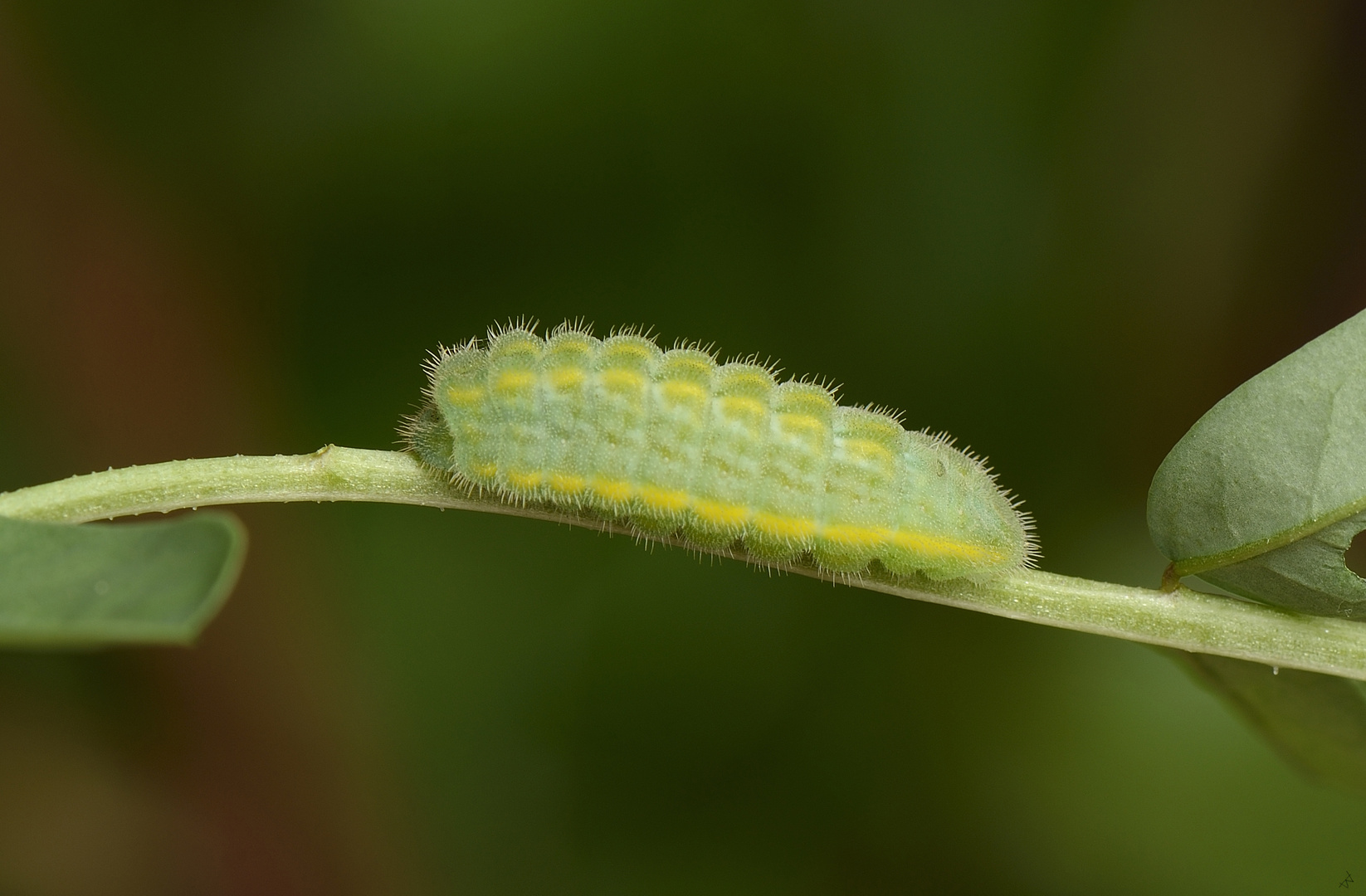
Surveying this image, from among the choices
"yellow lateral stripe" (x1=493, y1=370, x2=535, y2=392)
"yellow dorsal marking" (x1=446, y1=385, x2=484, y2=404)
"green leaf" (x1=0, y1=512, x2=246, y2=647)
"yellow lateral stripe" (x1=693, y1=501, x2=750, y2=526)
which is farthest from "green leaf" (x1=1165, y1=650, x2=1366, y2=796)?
"green leaf" (x1=0, y1=512, x2=246, y2=647)

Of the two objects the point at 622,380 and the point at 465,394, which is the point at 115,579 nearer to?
the point at 465,394

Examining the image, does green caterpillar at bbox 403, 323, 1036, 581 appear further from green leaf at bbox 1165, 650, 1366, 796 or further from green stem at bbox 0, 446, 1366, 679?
green leaf at bbox 1165, 650, 1366, 796

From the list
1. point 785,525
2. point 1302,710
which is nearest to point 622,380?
point 785,525

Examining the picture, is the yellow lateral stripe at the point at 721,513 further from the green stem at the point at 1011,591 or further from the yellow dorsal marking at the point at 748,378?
the yellow dorsal marking at the point at 748,378

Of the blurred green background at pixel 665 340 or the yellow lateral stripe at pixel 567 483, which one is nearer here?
the yellow lateral stripe at pixel 567 483

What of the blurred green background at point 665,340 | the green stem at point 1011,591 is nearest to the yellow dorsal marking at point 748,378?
the green stem at point 1011,591

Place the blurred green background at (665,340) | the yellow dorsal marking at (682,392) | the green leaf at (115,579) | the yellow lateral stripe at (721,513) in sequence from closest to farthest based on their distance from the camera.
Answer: the green leaf at (115,579), the yellow lateral stripe at (721,513), the yellow dorsal marking at (682,392), the blurred green background at (665,340)

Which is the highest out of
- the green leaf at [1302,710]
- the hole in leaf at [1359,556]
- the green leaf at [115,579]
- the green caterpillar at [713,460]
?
the hole in leaf at [1359,556]

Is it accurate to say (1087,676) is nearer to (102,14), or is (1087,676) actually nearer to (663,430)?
(663,430)
